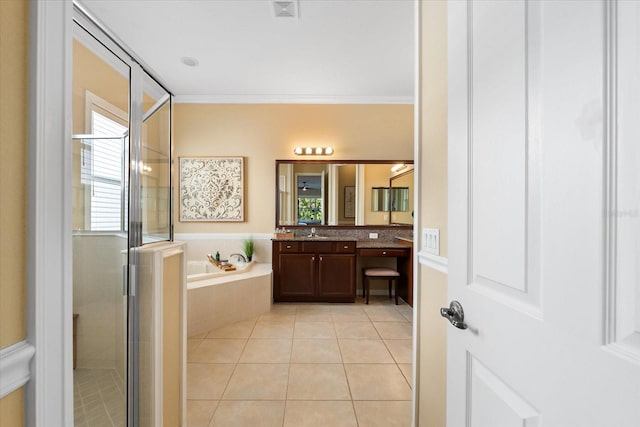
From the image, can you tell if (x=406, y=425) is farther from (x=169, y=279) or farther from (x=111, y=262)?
(x=111, y=262)

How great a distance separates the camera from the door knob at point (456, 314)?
2.59 ft

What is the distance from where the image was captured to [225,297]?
305 centimetres

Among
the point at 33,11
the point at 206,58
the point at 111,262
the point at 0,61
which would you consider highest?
the point at 206,58

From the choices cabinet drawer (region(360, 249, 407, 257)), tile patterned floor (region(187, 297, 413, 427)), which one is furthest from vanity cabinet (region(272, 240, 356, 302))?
tile patterned floor (region(187, 297, 413, 427))

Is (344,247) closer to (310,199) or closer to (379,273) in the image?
(379,273)

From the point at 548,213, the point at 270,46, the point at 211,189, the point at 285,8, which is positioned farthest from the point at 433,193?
the point at 211,189

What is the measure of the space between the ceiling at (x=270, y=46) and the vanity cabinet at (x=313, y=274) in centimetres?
214

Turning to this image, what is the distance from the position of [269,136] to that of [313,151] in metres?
0.69

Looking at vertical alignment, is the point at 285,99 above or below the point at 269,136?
above

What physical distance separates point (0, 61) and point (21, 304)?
44 cm

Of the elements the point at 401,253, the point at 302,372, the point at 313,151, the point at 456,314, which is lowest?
the point at 302,372

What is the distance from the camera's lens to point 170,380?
141cm

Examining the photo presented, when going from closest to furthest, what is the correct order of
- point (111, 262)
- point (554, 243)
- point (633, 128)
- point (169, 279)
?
point (633, 128)
point (554, 243)
point (111, 262)
point (169, 279)

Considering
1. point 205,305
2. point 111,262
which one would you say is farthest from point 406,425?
point 205,305
